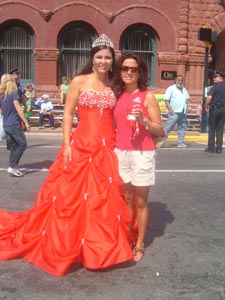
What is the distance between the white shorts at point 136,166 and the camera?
446 cm

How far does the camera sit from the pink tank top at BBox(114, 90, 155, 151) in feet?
14.5

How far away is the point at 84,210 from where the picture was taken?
428 centimetres

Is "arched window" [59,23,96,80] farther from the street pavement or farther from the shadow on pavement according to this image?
the shadow on pavement

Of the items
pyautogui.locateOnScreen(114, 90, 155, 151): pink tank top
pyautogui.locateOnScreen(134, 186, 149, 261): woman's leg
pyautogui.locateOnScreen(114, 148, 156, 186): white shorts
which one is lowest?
pyautogui.locateOnScreen(134, 186, 149, 261): woman's leg

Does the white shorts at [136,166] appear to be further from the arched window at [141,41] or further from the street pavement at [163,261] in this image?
the arched window at [141,41]

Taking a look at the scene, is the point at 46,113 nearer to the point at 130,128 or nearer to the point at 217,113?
the point at 217,113

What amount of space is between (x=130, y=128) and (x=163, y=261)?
1274 millimetres

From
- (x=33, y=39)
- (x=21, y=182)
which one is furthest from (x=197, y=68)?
(x=21, y=182)

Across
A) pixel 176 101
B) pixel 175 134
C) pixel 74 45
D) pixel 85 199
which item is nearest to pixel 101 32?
pixel 74 45

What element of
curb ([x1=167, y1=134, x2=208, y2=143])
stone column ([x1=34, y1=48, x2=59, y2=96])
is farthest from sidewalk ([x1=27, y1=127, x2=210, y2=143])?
stone column ([x1=34, y1=48, x2=59, y2=96])

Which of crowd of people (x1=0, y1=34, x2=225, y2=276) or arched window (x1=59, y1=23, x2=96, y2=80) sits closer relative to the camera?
crowd of people (x1=0, y1=34, x2=225, y2=276)

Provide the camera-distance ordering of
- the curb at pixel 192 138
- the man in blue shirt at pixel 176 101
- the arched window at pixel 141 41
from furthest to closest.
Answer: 1. the arched window at pixel 141 41
2. the curb at pixel 192 138
3. the man in blue shirt at pixel 176 101

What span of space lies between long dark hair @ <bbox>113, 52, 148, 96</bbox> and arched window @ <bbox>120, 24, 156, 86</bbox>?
16.6 metres

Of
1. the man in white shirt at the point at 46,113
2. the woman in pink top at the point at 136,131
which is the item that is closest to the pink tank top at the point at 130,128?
the woman in pink top at the point at 136,131
